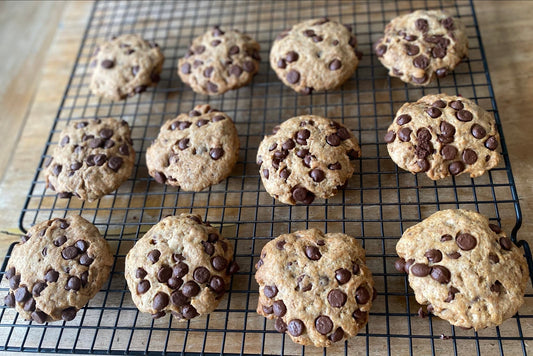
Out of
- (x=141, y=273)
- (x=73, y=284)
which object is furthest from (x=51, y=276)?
(x=141, y=273)

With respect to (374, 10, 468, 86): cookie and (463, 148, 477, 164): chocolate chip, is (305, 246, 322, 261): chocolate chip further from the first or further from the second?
(374, 10, 468, 86): cookie

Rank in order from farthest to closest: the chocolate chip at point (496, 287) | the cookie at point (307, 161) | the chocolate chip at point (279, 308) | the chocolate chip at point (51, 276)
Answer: the cookie at point (307, 161)
the chocolate chip at point (51, 276)
the chocolate chip at point (279, 308)
the chocolate chip at point (496, 287)

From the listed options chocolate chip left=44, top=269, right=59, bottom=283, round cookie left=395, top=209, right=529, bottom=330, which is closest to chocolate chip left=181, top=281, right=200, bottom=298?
chocolate chip left=44, top=269, right=59, bottom=283

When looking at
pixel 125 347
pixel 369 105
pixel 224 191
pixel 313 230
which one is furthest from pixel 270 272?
pixel 369 105

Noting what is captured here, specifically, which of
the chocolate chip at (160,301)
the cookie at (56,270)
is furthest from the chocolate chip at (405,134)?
the cookie at (56,270)

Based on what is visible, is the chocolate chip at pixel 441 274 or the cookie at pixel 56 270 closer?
the chocolate chip at pixel 441 274

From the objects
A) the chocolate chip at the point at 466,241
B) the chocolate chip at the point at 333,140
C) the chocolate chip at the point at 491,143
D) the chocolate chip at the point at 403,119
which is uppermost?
the chocolate chip at the point at 403,119

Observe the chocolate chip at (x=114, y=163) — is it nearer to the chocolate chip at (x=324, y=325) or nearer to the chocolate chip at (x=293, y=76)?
the chocolate chip at (x=293, y=76)
